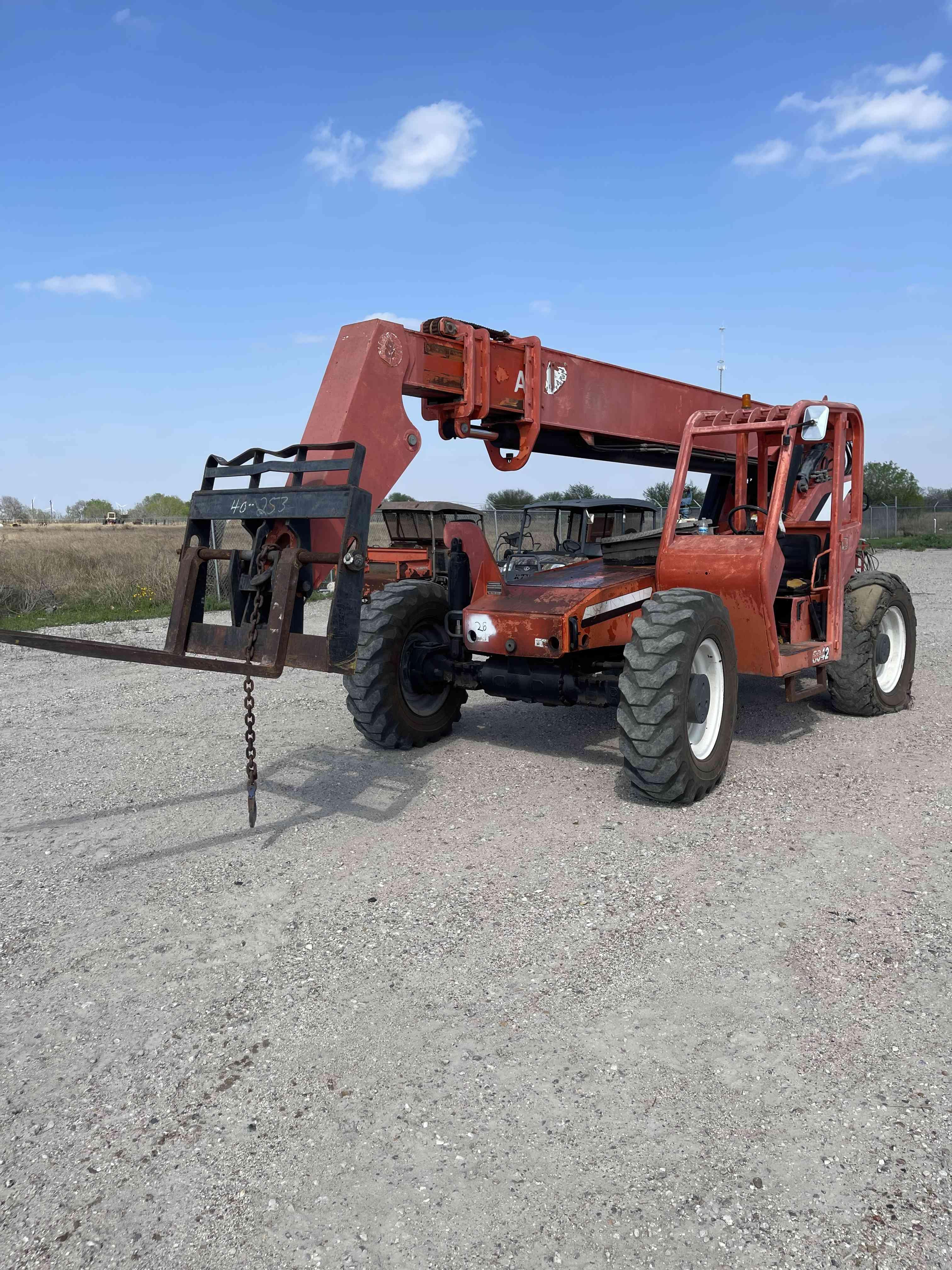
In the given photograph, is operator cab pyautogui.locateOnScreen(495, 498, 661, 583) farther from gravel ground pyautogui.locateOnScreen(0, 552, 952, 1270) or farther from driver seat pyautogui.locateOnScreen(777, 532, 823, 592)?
gravel ground pyautogui.locateOnScreen(0, 552, 952, 1270)

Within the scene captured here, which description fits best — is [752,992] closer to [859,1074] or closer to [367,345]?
[859,1074]

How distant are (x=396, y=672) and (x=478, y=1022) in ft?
12.2

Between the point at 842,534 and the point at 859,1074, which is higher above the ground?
the point at 842,534

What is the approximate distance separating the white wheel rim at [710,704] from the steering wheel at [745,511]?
1078mm

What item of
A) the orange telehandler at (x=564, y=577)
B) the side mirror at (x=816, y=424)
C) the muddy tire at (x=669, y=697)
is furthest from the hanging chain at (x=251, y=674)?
the side mirror at (x=816, y=424)

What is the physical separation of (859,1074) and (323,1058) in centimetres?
182

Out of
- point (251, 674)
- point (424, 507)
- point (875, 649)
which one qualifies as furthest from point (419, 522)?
point (251, 674)

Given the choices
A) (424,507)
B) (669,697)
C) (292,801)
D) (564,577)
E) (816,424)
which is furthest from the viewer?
(424,507)

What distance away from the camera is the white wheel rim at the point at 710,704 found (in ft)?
20.2

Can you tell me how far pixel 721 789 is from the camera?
623cm

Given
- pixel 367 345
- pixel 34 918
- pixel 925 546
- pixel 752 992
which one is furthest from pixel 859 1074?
pixel 925 546

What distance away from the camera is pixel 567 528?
14.8m

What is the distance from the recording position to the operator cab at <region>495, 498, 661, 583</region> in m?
13.5

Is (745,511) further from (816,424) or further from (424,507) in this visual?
(424,507)
